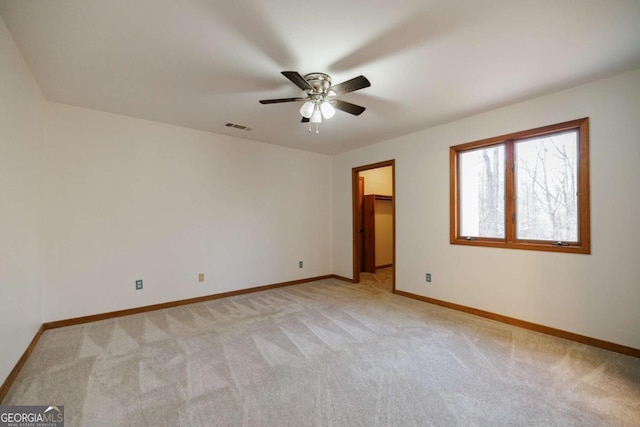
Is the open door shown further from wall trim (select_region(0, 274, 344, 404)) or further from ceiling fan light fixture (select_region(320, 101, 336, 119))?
ceiling fan light fixture (select_region(320, 101, 336, 119))

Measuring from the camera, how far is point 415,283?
13.9ft

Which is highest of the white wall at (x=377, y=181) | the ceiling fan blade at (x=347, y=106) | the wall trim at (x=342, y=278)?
the ceiling fan blade at (x=347, y=106)

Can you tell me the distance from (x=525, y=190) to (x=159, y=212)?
4.80m

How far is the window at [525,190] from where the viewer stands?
2812 millimetres

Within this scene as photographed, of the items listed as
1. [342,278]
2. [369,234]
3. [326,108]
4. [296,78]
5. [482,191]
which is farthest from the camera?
[369,234]

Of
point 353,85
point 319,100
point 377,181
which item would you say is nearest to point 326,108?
point 319,100

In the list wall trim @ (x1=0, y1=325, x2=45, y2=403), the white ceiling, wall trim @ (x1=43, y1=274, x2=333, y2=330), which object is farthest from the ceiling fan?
wall trim @ (x1=43, y1=274, x2=333, y2=330)

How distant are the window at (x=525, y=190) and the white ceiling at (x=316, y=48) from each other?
56cm

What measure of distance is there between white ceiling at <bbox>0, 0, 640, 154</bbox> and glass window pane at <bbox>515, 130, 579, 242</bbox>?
0.60 m

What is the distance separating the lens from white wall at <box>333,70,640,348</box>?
8.17ft

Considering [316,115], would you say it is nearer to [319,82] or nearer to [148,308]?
[319,82]

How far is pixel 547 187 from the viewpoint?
3.04m

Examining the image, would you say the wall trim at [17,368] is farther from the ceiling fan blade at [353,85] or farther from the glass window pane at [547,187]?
the glass window pane at [547,187]

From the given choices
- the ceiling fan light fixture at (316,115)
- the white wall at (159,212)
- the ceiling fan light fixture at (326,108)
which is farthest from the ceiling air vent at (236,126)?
the ceiling fan light fixture at (326,108)
